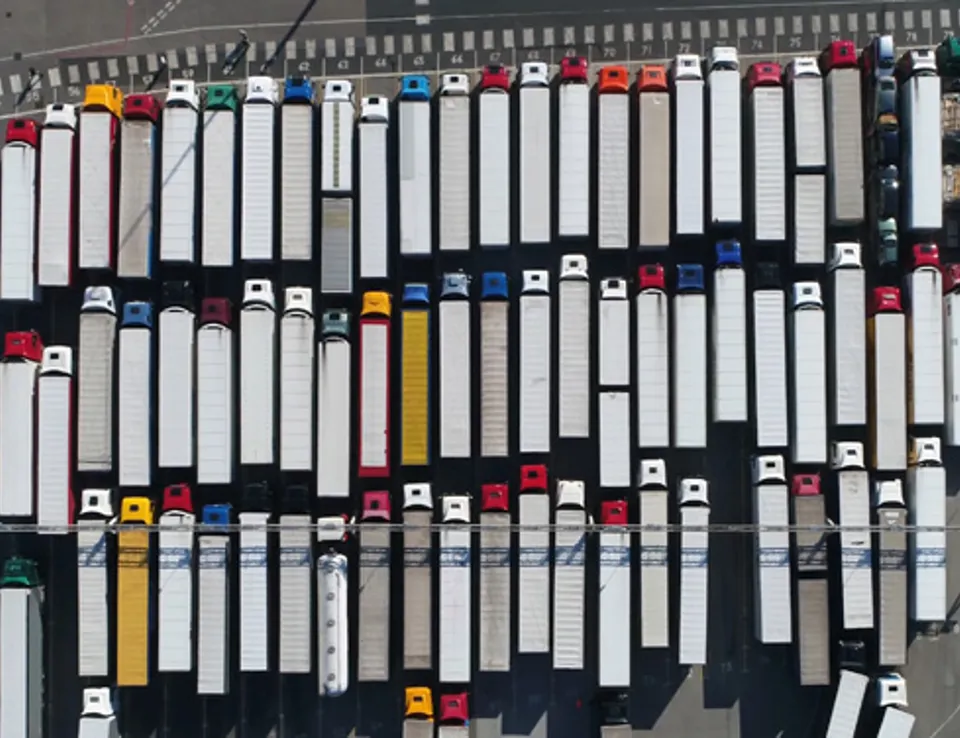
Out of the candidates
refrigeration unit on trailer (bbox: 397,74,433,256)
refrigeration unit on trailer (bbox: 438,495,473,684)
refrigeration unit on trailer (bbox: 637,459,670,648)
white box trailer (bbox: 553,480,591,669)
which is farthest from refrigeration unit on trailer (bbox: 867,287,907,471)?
refrigeration unit on trailer (bbox: 397,74,433,256)

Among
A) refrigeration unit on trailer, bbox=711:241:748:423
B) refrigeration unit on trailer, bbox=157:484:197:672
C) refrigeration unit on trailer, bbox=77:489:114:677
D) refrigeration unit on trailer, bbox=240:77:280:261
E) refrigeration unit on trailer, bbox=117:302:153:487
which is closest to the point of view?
refrigeration unit on trailer, bbox=157:484:197:672

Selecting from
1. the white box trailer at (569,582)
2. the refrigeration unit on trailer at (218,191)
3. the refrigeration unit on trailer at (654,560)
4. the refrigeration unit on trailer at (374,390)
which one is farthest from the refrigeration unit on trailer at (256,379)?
the refrigeration unit on trailer at (654,560)

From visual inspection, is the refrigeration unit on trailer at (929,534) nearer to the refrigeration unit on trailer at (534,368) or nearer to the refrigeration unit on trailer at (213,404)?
the refrigeration unit on trailer at (534,368)

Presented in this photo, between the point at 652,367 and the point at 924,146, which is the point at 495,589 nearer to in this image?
the point at 652,367

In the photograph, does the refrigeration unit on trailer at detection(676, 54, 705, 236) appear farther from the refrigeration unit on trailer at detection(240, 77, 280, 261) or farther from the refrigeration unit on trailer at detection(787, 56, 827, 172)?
the refrigeration unit on trailer at detection(240, 77, 280, 261)

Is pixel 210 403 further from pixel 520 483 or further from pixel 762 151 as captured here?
pixel 762 151

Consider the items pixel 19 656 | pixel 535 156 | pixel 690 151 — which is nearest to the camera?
pixel 19 656

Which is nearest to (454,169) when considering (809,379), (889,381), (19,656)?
(809,379)
